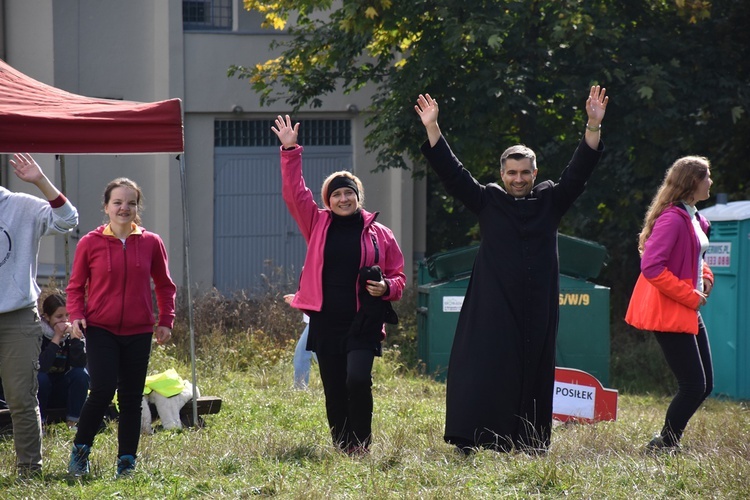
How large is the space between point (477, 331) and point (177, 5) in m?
10.5

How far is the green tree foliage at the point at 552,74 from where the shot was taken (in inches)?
455

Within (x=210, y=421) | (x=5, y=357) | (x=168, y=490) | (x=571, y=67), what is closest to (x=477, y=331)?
(x=168, y=490)

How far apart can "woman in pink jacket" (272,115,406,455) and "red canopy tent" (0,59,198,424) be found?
1084 millimetres

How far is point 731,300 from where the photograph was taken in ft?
32.6

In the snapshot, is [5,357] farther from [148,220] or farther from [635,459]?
[148,220]

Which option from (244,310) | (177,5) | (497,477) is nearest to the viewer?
(497,477)

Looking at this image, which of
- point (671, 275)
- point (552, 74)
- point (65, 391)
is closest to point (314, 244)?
point (671, 275)

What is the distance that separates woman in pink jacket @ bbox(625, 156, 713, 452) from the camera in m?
5.95

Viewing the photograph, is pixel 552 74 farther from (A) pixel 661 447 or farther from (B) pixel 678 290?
(A) pixel 661 447

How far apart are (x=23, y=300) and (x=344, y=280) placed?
5.56 ft

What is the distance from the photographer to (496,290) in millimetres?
5395

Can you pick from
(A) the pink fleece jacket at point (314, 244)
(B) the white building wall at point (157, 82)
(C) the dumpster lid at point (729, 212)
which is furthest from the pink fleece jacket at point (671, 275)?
(B) the white building wall at point (157, 82)

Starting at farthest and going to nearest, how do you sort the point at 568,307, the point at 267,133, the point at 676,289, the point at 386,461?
the point at 267,133 → the point at 568,307 → the point at 676,289 → the point at 386,461

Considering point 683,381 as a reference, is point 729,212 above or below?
above
